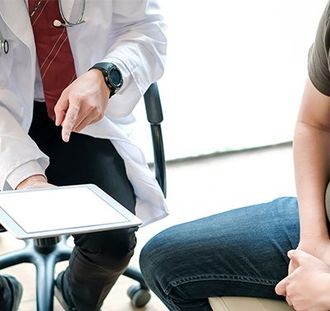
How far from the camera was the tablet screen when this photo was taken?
1004 mm

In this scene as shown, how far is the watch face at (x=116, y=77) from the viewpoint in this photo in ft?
4.34

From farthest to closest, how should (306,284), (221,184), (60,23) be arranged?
(221,184) → (60,23) → (306,284)

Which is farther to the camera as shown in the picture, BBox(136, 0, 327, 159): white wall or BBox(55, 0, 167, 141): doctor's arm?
BBox(136, 0, 327, 159): white wall

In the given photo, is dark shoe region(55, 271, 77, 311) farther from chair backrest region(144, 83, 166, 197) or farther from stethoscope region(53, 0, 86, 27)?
stethoscope region(53, 0, 86, 27)

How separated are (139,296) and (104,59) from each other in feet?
2.33

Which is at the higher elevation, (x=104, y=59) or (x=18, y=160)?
(x=104, y=59)

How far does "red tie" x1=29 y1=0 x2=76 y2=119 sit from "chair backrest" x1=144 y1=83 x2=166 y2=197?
0.18m

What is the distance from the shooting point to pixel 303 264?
3.47 feet

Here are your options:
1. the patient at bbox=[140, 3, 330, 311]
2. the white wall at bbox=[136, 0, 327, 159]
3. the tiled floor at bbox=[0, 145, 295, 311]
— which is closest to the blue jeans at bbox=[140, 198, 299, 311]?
the patient at bbox=[140, 3, 330, 311]

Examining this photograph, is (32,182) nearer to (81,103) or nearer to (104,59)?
(81,103)

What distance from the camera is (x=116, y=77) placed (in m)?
1.34

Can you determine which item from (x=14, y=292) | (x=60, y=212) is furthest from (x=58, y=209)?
(x=14, y=292)

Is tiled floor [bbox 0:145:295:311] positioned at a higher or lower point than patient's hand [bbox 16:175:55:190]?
lower

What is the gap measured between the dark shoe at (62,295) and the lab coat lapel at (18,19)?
2.10ft
